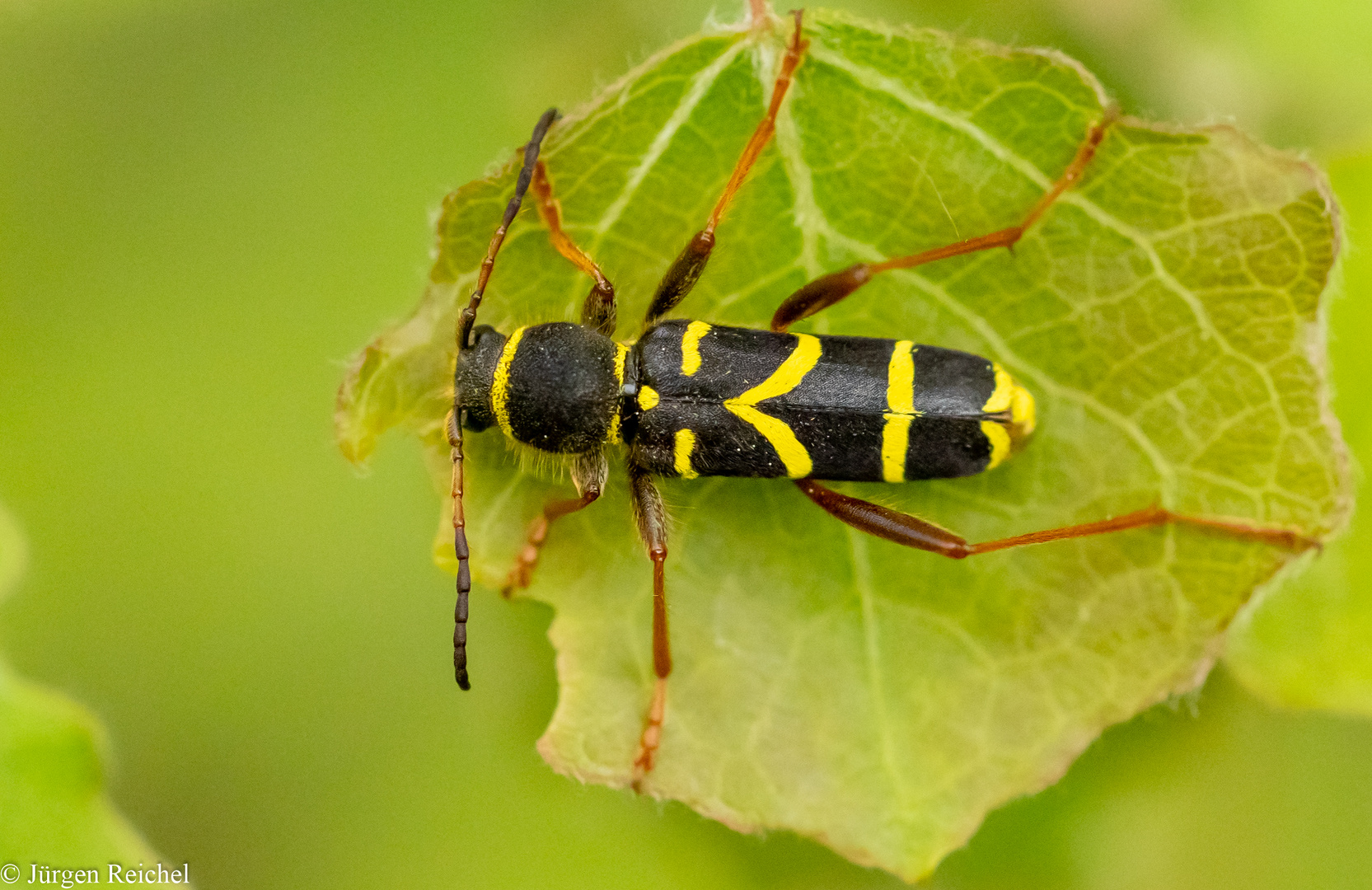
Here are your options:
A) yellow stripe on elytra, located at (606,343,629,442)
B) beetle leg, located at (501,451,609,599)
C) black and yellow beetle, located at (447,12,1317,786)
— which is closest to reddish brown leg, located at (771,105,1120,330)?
black and yellow beetle, located at (447,12,1317,786)

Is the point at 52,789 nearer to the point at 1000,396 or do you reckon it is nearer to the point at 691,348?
the point at 691,348

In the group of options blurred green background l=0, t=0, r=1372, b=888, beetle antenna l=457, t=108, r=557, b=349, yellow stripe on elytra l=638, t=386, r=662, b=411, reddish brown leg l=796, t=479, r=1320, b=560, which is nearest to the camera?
beetle antenna l=457, t=108, r=557, b=349

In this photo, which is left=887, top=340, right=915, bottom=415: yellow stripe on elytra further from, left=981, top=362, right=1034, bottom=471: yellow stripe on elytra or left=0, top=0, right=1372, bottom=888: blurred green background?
left=0, top=0, right=1372, bottom=888: blurred green background

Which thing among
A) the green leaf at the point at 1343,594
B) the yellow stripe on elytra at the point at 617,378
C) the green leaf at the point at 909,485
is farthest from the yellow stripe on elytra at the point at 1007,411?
the yellow stripe on elytra at the point at 617,378

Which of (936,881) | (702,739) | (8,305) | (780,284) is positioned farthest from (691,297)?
(8,305)

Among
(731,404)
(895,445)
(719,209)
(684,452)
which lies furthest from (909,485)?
(719,209)

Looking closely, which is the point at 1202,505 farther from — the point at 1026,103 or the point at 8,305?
the point at 8,305
